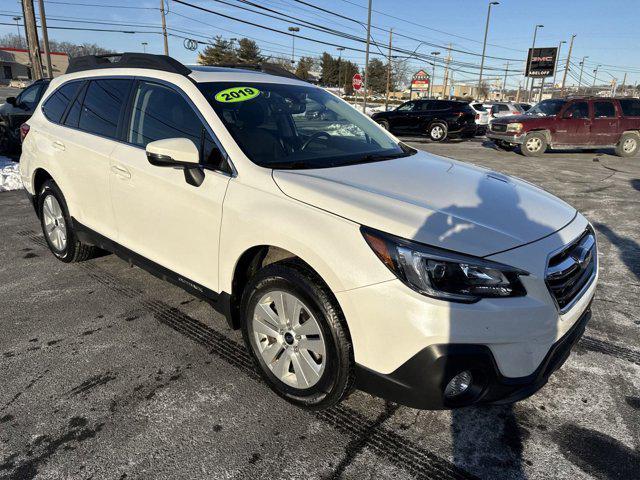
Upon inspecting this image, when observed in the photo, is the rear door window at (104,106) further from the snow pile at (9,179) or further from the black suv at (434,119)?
the black suv at (434,119)

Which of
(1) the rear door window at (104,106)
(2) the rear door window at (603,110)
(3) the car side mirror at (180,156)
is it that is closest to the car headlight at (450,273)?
(3) the car side mirror at (180,156)

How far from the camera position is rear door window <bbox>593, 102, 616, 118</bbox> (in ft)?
48.1

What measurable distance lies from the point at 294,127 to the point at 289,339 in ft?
4.97

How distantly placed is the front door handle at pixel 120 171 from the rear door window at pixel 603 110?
Result: 15.5m

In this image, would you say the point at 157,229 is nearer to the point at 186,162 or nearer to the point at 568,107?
the point at 186,162

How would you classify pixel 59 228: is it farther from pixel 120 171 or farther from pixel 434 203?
pixel 434 203

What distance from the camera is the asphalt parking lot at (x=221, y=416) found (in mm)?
2166

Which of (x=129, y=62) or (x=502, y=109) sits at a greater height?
(x=129, y=62)

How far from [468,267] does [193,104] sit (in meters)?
2.00

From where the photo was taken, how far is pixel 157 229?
3160mm

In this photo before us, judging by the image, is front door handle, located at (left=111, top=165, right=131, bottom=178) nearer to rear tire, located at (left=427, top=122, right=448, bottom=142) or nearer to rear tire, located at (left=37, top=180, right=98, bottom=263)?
rear tire, located at (left=37, top=180, right=98, bottom=263)

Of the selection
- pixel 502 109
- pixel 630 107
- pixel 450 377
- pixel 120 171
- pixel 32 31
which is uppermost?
pixel 32 31

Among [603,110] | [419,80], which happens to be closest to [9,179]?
[603,110]

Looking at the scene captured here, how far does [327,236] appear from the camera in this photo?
2176 millimetres
